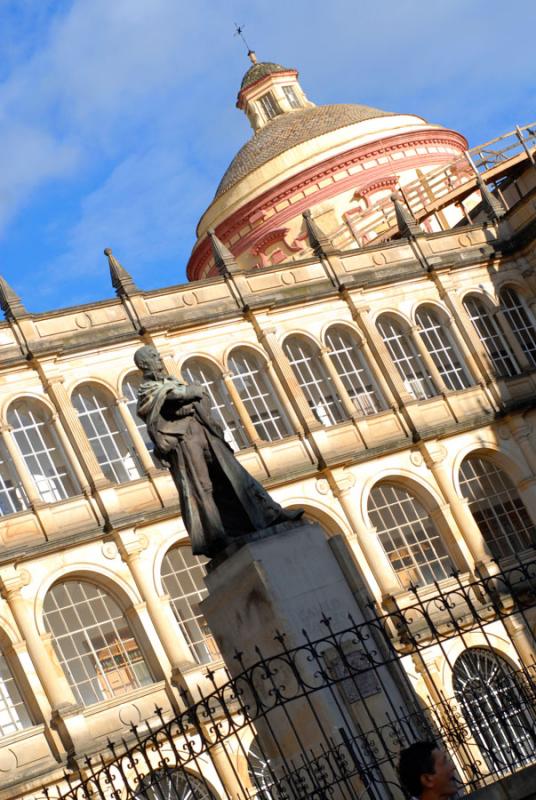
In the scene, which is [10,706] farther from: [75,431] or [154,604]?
[75,431]

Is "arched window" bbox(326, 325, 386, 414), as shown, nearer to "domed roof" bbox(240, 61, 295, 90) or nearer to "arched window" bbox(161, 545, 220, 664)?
"arched window" bbox(161, 545, 220, 664)

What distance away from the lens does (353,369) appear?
3588 centimetres

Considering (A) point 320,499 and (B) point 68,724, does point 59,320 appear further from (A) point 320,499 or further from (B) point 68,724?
(B) point 68,724

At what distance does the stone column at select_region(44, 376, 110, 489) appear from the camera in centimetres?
3128

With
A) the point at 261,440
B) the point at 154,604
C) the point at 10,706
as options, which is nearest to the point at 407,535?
the point at 261,440

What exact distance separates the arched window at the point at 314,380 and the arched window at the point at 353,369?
0.46m

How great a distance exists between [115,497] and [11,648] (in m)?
4.14

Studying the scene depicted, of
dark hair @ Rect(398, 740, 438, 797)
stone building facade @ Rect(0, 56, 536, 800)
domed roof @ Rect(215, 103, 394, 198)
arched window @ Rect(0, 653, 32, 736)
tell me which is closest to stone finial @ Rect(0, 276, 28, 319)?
stone building facade @ Rect(0, 56, 536, 800)

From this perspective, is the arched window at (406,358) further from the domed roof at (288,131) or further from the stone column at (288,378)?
the domed roof at (288,131)

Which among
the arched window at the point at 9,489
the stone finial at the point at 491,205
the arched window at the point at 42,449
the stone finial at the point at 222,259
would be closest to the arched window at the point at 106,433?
the arched window at the point at 42,449

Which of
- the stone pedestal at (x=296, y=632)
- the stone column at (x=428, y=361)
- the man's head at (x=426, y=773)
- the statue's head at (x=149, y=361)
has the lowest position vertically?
the man's head at (x=426, y=773)

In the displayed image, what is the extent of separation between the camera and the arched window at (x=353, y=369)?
35656 mm

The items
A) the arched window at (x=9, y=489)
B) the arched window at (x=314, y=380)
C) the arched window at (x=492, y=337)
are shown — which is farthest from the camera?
the arched window at (x=492, y=337)

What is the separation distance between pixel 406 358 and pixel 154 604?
33.9 ft
